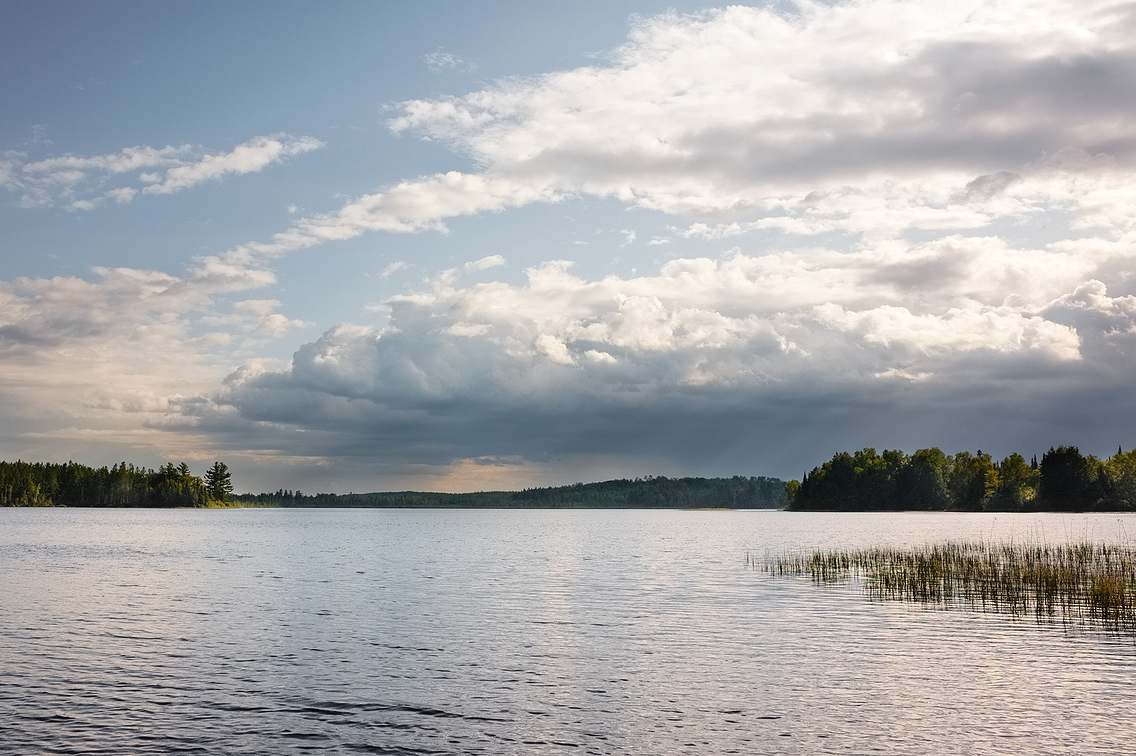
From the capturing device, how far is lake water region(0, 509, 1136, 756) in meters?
20.3

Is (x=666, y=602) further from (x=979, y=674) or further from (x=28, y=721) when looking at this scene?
(x=28, y=721)

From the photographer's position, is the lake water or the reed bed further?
the reed bed

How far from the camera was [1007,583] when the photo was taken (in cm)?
4769

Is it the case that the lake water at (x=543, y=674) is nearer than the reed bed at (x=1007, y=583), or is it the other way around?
the lake water at (x=543, y=674)

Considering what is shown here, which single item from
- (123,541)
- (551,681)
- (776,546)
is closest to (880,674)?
(551,681)

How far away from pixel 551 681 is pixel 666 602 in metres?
20.2

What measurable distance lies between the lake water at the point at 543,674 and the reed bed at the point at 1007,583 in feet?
10.2

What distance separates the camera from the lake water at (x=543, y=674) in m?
20.3

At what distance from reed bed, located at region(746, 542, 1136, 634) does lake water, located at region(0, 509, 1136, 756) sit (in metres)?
3.10

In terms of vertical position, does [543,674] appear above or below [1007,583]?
below

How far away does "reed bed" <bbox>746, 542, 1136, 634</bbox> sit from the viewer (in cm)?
3882

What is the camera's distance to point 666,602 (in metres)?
45.6

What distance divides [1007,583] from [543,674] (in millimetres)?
32274

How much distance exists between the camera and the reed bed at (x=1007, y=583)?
3882cm
